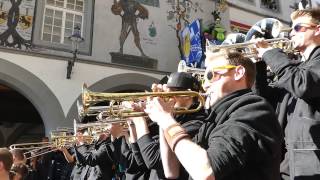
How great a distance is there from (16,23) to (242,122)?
875 cm

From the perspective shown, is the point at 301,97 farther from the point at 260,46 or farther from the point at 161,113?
the point at 161,113

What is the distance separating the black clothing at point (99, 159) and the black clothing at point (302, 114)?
333 centimetres

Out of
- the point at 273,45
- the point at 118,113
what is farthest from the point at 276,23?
the point at 118,113

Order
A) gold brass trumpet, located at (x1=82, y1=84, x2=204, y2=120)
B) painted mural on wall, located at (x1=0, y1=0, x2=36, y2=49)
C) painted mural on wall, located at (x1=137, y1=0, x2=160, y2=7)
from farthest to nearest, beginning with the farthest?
1. painted mural on wall, located at (x1=137, y1=0, x2=160, y2=7)
2. painted mural on wall, located at (x1=0, y1=0, x2=36, y2=49)
3. gold brass trumpet, located at (x1=82, y1=84, x2=204, y2=120)

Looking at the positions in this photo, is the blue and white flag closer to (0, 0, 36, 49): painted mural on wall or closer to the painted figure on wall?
the painted figure on wall

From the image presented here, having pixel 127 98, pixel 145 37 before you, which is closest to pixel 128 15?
pixel 145 37

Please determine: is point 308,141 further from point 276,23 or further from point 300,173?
point 276,23

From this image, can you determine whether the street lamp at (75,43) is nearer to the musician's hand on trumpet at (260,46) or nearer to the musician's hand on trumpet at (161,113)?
the musician's hand on trumpet at (260,46)

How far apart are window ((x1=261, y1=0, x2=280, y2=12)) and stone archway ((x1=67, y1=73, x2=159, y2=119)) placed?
649 cm

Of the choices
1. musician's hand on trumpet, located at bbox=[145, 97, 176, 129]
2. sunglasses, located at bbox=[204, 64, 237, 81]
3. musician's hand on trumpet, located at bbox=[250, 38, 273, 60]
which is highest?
musician's hand on trumpet, located at bbox=[250, 38, 273, 60]

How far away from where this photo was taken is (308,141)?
8.40 ft

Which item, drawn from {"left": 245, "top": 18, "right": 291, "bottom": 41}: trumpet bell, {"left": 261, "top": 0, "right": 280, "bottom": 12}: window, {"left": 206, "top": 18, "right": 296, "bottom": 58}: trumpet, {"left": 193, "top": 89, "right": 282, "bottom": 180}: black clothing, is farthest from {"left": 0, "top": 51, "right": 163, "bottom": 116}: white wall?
{"left": 193, "top": 89, "right": 282, "bottom": 180}: black clothing

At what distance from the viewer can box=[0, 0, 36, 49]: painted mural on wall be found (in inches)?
371

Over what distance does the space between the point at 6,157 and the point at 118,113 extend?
1618 millimetres
